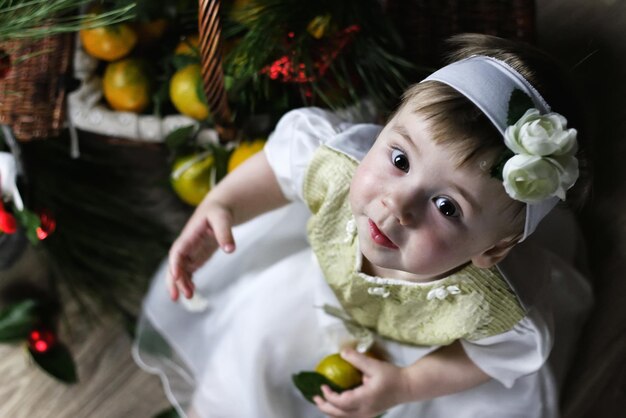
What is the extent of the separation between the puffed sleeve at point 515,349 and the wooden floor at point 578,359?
0.29 m

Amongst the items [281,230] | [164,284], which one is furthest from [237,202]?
[164,284]

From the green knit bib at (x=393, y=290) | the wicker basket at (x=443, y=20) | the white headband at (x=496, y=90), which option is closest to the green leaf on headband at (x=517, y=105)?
the white headband at (x=496, y=90)

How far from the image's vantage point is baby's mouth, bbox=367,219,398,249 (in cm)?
68

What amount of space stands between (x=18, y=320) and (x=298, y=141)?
2.10 feet

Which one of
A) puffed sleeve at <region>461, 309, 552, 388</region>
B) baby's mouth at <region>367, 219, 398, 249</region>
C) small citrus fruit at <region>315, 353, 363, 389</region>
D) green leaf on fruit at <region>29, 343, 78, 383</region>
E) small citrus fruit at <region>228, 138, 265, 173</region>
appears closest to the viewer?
baby's mouth at <region>367, 219, 398, 249</region>

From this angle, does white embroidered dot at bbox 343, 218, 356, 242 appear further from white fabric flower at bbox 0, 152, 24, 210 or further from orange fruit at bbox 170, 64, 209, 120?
white fabric flower at bbox 0, 152, 24, 210

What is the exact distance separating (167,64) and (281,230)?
0.34 m

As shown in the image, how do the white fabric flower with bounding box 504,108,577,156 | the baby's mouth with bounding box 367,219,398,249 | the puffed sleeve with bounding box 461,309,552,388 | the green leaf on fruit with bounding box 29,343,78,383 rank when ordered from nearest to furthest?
the white fabric flower with bounding box 504,108,577,156 → the baby's mouth with bounding box 367,219,398,249 → the puffed sleeve with bounding box 461,309,552,388 → the green leaf on fruit with bounding box 29,343,78,383

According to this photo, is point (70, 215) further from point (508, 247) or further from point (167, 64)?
point (508, 247)

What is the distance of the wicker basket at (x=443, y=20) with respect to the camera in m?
0.98

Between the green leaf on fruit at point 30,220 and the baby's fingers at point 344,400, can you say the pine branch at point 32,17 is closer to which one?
the green leaf on fruit at point 30,220

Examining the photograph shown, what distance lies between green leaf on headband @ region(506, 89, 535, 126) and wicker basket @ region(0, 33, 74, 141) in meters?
0.69

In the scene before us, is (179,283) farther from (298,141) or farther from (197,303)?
(298,141)

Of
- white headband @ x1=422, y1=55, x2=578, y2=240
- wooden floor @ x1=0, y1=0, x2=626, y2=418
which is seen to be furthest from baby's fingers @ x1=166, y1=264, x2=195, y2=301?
white headband @ x1=422, y1=55, x2=578, y2=240
